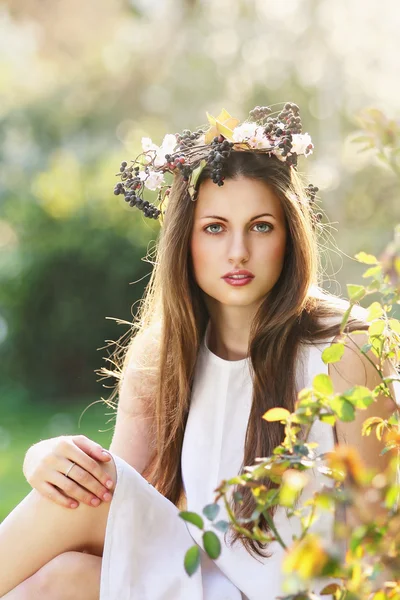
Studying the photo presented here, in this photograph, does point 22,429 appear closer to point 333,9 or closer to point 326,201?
point 326,201

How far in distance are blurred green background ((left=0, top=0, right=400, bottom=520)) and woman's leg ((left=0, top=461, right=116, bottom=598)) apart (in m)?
2.37

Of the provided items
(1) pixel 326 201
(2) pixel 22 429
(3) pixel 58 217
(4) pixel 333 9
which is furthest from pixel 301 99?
(2) pixel 22 429

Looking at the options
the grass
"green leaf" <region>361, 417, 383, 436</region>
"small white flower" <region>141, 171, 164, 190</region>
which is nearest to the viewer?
"green leaf" <region>361, 417, 383, 436</region>

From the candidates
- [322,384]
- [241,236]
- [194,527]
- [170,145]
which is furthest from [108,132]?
[322,384]

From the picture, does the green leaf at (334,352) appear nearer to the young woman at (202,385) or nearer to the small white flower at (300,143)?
the young woman at (202,385)

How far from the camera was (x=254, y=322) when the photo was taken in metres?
2.49

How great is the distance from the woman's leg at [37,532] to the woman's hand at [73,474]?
0.03 m

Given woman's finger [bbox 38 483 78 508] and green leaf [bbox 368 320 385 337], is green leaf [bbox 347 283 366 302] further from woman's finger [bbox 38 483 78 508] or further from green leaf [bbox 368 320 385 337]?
woman's finger [bbox 38 483 78 508]

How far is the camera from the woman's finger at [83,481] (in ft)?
6.84

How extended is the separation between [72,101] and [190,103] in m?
2.23

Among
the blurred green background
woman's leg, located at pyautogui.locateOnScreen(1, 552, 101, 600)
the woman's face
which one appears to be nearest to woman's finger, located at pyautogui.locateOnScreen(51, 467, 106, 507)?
woman's leg, located at pyautogui.locateOnScreen(1, 552, 101, 600)

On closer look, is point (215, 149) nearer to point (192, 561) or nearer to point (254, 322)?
point (254, 322)

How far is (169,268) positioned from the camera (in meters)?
2.56

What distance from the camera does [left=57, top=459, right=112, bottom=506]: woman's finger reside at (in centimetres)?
209
